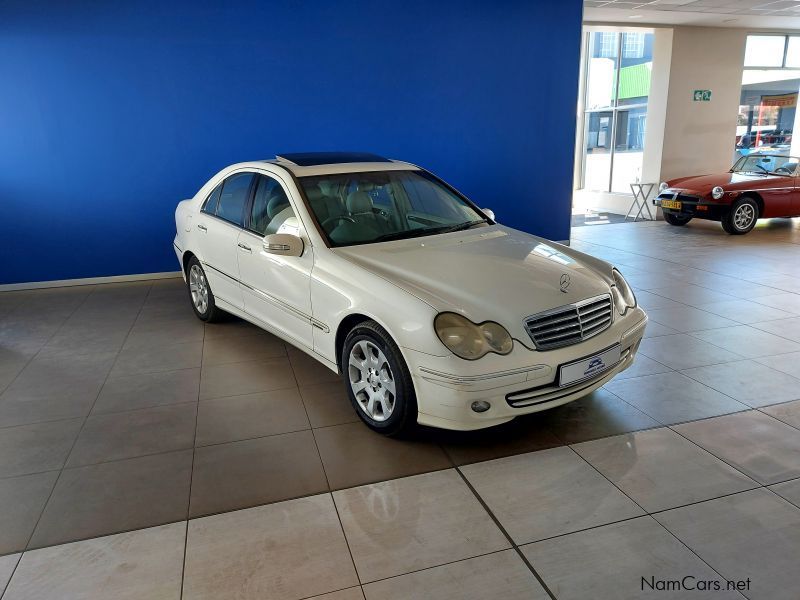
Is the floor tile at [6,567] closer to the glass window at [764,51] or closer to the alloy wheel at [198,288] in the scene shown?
the alloy wheel at [198,288]

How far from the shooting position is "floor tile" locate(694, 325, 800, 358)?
14.0ft

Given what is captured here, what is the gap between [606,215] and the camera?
1177 centimetres

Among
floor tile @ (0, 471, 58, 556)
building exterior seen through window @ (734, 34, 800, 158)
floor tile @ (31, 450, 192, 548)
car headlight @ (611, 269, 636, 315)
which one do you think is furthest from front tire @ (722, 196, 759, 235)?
floor tile @ (0, 471, 58, 556)

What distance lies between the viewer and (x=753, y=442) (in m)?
3.05

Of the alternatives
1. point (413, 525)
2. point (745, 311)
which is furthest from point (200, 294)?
point (745, 311)

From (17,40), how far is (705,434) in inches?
273

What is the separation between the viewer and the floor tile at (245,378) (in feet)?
12.6

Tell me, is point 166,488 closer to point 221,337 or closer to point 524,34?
point 221,337

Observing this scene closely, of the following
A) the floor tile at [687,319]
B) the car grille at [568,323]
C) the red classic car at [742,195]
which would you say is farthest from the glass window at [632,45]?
the car grille at [568,323]

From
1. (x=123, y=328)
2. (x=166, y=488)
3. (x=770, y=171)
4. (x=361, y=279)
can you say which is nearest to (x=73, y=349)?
(x=123, y=328)

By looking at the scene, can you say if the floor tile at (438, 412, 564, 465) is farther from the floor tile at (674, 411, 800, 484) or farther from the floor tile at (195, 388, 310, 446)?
the floor tile at (195, 388, 310, 446)

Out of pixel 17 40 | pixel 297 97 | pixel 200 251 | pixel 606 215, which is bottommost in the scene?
pixel 606 215

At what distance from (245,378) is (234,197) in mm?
1393

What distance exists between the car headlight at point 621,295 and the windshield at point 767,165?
7.53m
